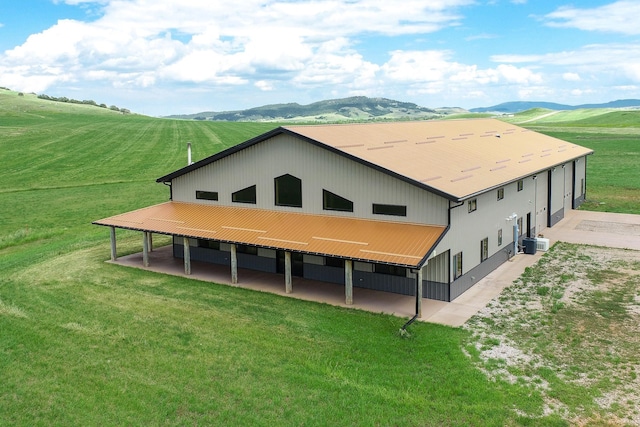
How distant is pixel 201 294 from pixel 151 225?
21.1 feet

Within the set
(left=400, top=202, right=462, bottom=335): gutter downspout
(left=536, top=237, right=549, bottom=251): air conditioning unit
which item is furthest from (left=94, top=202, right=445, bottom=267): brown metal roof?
(left=536, top=237, right=549, bottom=251): air conditioning unit

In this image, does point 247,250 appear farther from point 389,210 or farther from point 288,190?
point 389,210

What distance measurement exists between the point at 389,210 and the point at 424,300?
13.7 ft

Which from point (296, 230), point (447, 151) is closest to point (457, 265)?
point (296, 230)

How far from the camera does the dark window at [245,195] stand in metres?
29.8

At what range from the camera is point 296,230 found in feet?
86.7

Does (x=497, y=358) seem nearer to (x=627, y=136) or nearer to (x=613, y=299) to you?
(x=613, y=299)

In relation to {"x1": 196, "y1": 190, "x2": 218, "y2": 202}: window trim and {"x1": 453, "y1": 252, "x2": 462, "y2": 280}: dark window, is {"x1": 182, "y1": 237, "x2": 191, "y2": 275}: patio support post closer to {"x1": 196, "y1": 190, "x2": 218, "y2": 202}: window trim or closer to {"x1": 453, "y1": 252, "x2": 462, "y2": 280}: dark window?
{"x1": 196, "y1": 190, "x2": 218, "y2": 202}: window trim

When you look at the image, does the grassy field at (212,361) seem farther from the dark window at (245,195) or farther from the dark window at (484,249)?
the dark window at (484,249)

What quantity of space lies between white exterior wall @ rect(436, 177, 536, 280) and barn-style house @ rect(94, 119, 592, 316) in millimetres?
55

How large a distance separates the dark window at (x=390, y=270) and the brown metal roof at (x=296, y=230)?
1826 mm

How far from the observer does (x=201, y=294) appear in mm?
25797

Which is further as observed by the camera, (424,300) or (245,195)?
(245,195)

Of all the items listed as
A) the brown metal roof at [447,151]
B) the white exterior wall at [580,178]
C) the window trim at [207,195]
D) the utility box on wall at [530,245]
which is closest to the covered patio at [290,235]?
the window trim at [207,195]
